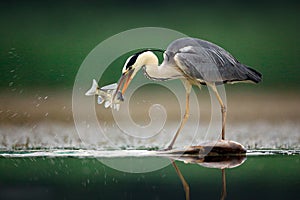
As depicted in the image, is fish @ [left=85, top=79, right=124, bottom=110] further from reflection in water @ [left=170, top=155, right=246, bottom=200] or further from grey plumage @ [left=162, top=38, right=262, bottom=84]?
reflection in water @ [left=170, top=155, right=246, bottom=200]

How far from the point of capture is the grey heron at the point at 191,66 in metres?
7.07

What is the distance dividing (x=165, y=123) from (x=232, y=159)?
2.20 metres

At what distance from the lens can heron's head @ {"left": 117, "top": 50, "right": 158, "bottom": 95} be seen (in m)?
7.08

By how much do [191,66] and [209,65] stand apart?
0.17 m

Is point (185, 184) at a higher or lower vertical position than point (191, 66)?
lower

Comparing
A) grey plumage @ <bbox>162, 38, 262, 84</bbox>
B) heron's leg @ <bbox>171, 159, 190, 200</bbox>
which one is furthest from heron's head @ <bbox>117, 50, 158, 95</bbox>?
heron's leg @ <bbox>171, 159, 190, 200</bbox>

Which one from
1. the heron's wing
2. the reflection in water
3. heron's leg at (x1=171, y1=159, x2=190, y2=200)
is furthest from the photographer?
the heron's wing

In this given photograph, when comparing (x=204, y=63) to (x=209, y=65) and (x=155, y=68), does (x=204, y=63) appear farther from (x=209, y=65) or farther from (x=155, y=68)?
(x=155, y=68)

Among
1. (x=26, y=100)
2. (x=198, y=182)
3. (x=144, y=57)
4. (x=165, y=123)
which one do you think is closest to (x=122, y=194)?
(x=198, y=182)

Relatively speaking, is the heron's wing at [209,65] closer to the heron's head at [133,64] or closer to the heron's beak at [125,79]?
the heron's head at [133,64]

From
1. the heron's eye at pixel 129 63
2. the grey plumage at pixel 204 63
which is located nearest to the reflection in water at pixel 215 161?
the grey plumage at pixel 204 63

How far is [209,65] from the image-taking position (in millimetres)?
7121

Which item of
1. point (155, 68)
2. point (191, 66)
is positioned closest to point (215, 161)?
point (191, 66)

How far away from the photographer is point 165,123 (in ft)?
29.2
